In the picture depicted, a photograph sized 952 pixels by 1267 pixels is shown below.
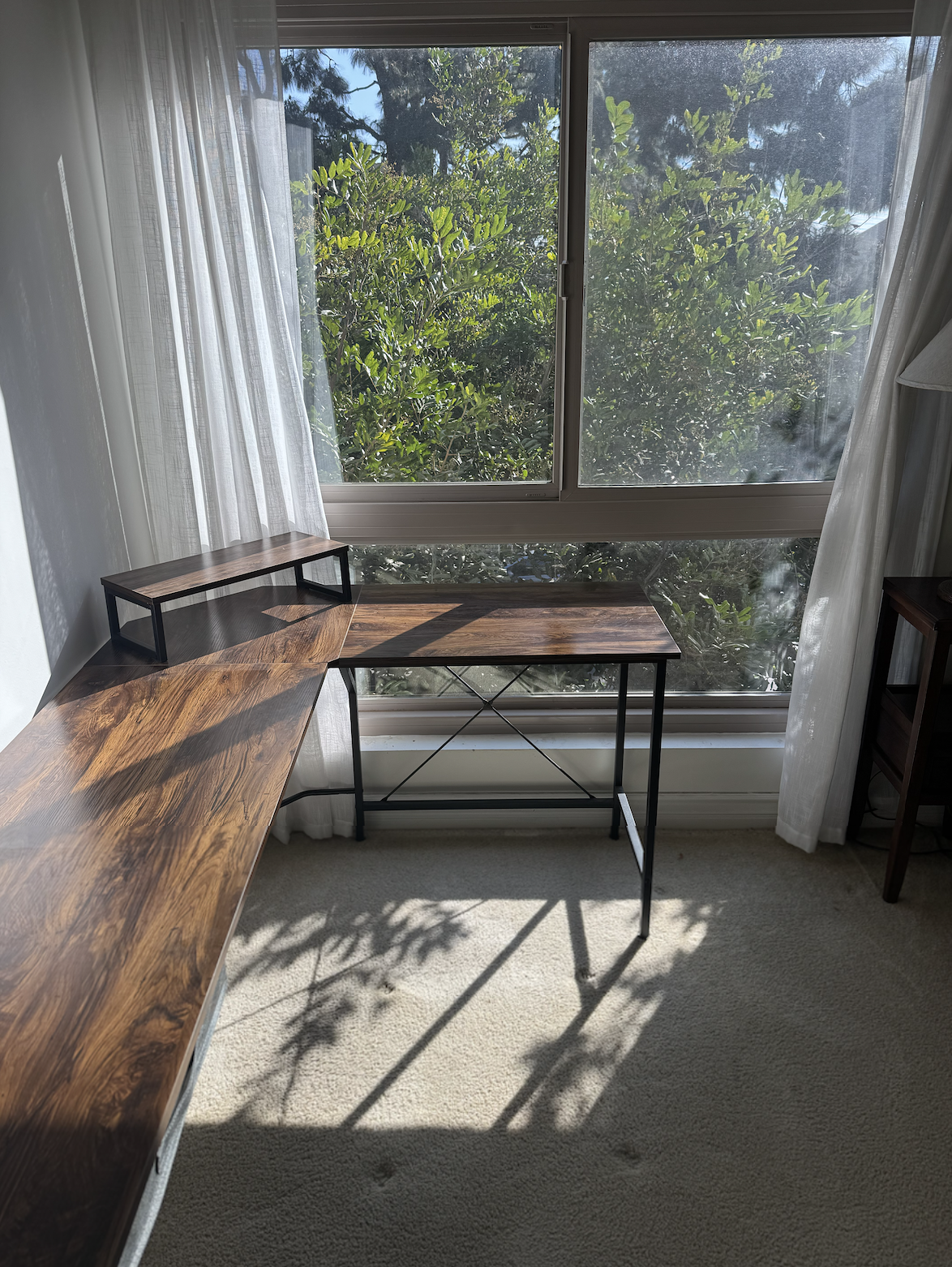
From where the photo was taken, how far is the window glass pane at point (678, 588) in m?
2.59

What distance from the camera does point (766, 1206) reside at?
A: 1578 millimetres

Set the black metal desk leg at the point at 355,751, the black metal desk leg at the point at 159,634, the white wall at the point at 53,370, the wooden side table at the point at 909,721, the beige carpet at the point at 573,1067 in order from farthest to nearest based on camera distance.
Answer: the black metal desk leg at the point at 355,751, the wooden side table at the point at 909,721, the black metal desk leg at the point at 159,634, the white wall at the point at 53,370, the beige carpet at the point at 573,1067

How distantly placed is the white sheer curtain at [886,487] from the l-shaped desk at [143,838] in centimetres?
56

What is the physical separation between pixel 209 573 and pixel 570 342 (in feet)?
Answer: 3.76

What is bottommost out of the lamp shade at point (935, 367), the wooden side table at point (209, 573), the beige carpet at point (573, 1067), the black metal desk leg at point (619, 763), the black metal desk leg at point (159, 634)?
the beige carpet at point (573, 1067)

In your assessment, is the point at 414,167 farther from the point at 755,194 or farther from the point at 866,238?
the point at 866,238

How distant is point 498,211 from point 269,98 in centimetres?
61

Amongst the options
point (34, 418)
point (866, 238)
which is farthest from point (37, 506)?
point (866, 238)

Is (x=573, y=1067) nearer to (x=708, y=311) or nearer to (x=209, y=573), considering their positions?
(x=209, y=573)

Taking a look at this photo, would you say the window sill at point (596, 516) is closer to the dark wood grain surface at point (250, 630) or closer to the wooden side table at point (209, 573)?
the wooden side table at point (209, 573)

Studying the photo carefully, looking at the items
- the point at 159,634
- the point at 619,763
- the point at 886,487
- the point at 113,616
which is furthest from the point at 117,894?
the point at 886,487

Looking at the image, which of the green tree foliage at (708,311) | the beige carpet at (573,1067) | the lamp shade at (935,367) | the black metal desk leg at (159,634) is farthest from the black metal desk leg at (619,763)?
the black metal desk leg at (159,634)

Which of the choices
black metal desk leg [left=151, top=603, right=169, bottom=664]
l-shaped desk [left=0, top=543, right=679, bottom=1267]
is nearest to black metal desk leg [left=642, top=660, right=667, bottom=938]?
l-shaped desk [left=0, top=543, right=679, bottom=1267]

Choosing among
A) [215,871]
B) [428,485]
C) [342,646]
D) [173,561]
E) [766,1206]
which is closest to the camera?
[215,871]
